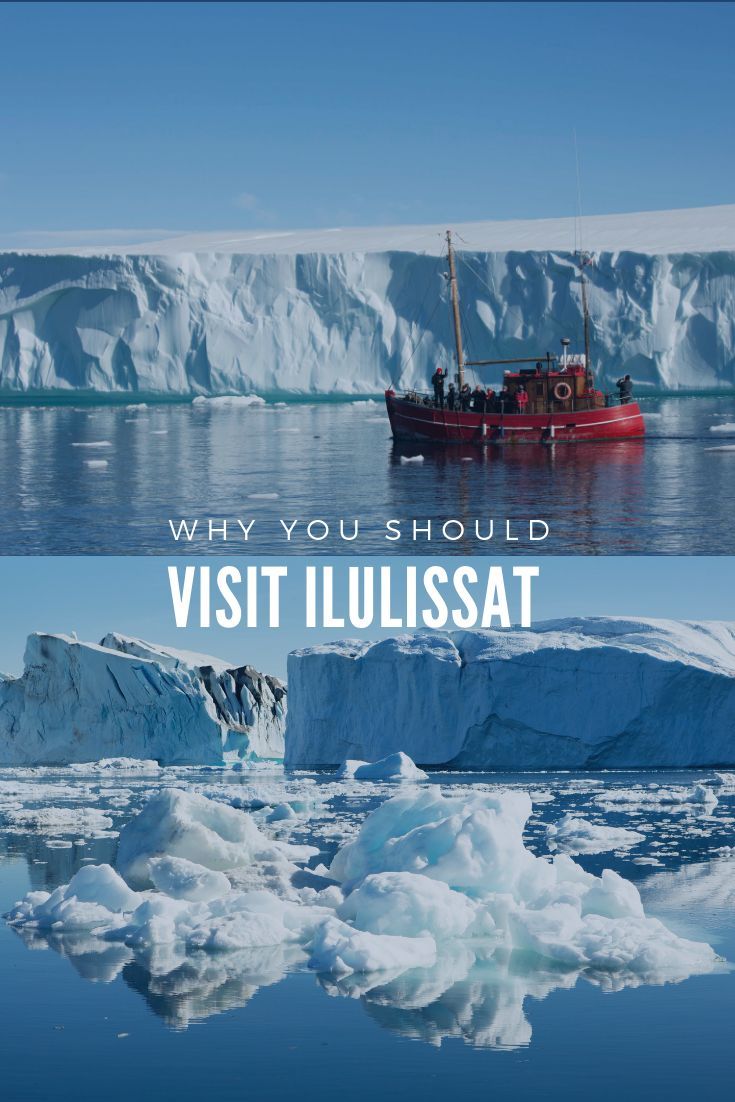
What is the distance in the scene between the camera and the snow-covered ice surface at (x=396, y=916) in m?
6.76

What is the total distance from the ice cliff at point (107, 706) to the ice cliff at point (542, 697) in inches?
157

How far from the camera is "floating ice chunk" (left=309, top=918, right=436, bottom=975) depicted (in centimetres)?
729

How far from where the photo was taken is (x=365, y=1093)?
17.5ft

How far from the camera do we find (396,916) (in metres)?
7.77

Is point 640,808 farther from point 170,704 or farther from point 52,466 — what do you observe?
point 170,704

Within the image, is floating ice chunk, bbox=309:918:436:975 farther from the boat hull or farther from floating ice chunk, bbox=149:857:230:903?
the boat hull

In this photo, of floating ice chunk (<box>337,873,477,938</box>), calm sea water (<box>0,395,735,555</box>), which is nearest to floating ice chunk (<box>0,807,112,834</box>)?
calm sea water (<box>0,395,735,555</box>)

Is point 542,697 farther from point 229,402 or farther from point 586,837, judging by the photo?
point 229,402

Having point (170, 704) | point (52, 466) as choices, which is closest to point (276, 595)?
point (52, 466)

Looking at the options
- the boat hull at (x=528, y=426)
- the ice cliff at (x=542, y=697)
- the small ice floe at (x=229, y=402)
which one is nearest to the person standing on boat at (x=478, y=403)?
the boat hull at (x=528, y=426)

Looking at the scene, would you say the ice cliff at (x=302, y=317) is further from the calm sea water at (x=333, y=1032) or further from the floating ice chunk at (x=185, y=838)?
the calm sea water at (x=333, y=1032)

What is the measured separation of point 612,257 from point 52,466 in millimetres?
15941

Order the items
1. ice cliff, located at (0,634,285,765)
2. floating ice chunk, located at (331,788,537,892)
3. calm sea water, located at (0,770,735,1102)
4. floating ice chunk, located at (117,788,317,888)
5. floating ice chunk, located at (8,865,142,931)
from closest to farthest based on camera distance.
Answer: calm sea water, located at (0,770,735,1102)
floating ice chunk, located at (8,865,142,931)
floating ice chunk, located at (331,788,537,892)
floating ice chunk, located at (117,788,317,888)
ice cliff, located at (0,634,285,765)

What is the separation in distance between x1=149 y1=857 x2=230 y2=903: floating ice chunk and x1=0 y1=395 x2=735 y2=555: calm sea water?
4.55 meters
